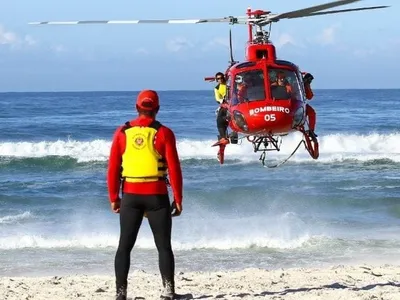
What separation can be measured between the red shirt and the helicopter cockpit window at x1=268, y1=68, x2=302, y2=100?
4.73m

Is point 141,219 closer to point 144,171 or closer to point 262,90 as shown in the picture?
point 144,171

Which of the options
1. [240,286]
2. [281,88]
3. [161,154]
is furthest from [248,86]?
[161,154]

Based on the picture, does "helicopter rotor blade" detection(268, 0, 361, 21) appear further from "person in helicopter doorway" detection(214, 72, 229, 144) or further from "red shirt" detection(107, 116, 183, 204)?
"red shirt" detection(107, 116, 183, 204)

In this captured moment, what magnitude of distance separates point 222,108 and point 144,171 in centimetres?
562

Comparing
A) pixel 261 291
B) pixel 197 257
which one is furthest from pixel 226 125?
pixel 261 291

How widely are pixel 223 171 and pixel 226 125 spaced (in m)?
10.8

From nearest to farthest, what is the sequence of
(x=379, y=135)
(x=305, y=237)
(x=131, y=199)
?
1. (x=131, y=199)
2. (x=305, y=237)
3. (x=379, y=135)

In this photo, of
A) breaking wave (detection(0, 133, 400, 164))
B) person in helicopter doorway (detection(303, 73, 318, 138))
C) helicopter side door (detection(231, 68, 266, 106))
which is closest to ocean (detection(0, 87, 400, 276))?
breaking wave (detection(0, 133, 400, 164))

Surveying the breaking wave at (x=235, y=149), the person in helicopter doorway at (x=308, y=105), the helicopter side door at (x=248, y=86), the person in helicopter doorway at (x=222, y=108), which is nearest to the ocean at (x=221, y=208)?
the breaking wave at (x=235, y=149)

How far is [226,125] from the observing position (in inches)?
471

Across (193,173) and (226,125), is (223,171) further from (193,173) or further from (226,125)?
(226,125)

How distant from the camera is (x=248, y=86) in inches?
439

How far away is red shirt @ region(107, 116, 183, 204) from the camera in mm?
6377

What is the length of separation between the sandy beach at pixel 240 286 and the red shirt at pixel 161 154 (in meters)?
1.53
